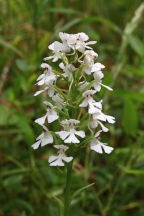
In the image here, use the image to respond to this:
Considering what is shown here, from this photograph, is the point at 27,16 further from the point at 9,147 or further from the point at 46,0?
the point at 9,147

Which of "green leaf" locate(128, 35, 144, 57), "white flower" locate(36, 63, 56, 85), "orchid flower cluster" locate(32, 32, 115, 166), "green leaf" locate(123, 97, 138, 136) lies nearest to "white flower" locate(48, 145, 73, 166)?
"orchid flower cluster" locate(32, 32, 115, 166)

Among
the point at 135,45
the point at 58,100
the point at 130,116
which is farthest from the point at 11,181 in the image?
the point at 135,45

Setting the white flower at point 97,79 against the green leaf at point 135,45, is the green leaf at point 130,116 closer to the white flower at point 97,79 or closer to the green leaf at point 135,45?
the green leaf at point 135,45

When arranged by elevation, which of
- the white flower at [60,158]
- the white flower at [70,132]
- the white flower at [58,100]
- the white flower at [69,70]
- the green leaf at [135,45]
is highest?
the green leaf at [135,45]

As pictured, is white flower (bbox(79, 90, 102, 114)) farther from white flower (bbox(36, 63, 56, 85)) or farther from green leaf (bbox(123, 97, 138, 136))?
green leaf (bbox(123, 97, 138, 136))

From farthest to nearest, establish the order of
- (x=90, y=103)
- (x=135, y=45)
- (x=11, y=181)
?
(x=135, y=45), (x=11, y=181), (x=90, y=103)

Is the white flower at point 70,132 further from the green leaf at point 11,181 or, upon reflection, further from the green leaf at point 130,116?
the green leaf at point 11,181

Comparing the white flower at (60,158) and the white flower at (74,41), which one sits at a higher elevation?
the white flower at (74,41)

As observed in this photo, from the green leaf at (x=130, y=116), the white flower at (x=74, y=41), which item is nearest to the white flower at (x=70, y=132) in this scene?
the white flower at (x=74, y=41)

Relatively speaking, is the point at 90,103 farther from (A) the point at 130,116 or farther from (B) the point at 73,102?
(A) the point at 130,116

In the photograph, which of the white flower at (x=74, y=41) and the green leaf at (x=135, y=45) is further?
the green leaf at (x=135, y=45)

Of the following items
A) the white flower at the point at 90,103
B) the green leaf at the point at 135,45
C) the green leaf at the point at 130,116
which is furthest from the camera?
the green leaf at the point at 135,45

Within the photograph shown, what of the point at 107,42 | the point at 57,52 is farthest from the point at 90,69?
the point at 107,42

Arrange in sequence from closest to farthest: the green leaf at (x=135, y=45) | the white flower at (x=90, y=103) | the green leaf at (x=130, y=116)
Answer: the white flower at (x=90, y=103) → the green leaf at (x=130, y=116) → the green leaf at (x=135, y=45)
